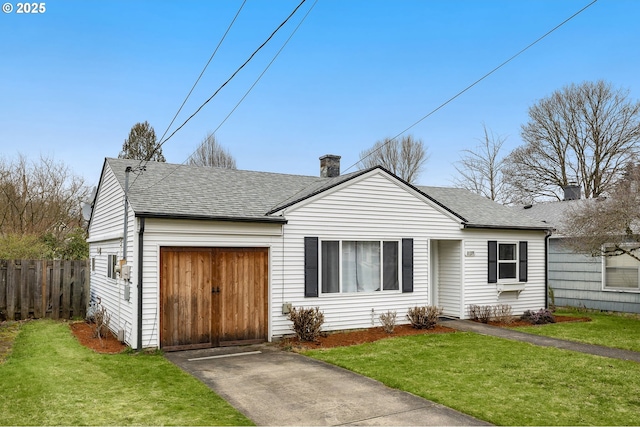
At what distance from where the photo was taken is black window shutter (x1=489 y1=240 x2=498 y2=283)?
559 inches

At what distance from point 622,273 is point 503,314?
4.70 m

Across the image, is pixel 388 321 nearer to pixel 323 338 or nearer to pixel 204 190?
pixel 323 338

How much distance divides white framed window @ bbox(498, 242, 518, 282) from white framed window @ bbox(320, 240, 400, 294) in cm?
397

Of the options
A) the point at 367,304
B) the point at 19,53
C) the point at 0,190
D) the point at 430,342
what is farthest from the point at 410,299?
the point at 0,190

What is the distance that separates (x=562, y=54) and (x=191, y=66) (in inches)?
389

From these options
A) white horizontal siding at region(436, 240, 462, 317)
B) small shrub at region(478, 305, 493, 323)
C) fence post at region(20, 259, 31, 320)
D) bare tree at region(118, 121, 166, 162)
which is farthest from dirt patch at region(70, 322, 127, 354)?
bare tree at region(118, 121, 166, 162)

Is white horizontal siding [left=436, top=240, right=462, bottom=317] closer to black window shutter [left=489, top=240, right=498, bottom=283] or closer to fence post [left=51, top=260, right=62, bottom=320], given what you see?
black window shutter [left=489, top=240, right=498, bottom=283]

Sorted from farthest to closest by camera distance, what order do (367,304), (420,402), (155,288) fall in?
(367,304) → (155,288) → (420,402)

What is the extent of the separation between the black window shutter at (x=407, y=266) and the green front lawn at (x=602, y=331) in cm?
300

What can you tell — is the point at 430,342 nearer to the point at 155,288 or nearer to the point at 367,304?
the point at 367,304

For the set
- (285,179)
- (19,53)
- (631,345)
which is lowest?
(631,345)

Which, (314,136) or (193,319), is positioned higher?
(314,136)

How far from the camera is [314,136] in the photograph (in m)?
23.8

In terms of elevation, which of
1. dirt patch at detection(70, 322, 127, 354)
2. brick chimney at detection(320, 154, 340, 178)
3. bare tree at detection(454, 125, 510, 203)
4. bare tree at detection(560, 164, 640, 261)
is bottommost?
dirt patch at detection(70, 322, 127, 354)
